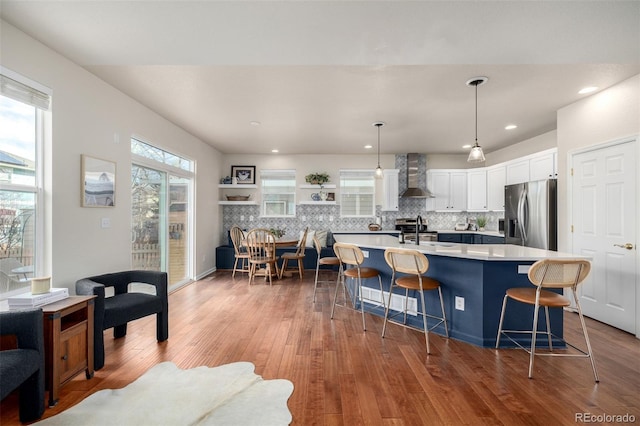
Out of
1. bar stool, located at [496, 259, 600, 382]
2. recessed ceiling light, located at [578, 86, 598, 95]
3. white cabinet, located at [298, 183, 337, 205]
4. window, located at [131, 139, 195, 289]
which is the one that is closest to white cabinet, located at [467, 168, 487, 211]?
recessed ceiling light, located at [578, 86, 598, 95]

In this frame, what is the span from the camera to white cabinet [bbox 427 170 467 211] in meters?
6.42

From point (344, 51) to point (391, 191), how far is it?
4.46 meters

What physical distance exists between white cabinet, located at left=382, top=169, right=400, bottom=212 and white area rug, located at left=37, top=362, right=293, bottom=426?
5.11 meters

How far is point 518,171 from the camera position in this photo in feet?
16.5

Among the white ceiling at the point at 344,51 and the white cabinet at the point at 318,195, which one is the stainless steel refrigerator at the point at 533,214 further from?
the white cabinet at the point at 318,195

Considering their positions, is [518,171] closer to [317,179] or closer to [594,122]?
[594,122]

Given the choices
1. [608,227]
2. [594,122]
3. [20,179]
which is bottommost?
[608,227]

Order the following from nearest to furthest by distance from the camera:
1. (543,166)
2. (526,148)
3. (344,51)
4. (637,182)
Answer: (344,51)
(637,182)
(543,166)
(526,148)

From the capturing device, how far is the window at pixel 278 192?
22.6ft

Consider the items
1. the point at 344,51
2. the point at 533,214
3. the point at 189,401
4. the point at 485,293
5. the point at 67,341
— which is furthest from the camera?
the point at 533,214

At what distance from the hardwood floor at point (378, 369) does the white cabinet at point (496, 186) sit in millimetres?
2641

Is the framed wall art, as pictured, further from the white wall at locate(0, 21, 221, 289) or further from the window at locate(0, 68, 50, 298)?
the window at locate(0, 68, 50, 298)

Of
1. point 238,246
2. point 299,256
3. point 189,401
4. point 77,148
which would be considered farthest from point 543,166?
point 77,148

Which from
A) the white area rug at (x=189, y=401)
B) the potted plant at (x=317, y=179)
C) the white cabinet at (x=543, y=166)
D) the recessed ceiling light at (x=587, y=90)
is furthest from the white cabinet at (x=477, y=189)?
the white area rug at (x=189, y=401)
